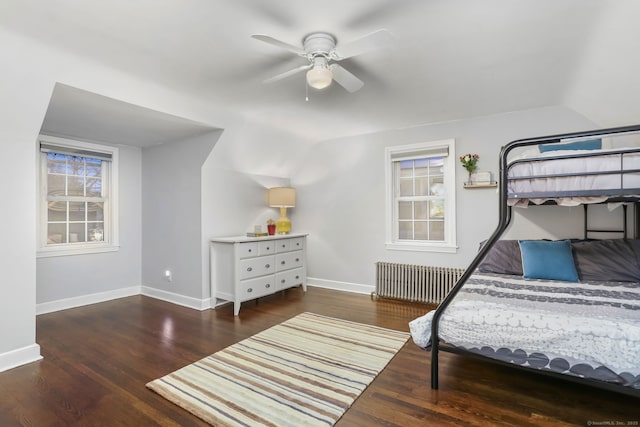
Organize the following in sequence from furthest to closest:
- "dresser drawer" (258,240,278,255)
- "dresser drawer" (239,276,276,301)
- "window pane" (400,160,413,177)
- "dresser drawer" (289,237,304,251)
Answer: "dresser drawer" (289,237,304,251)
"window pane" (400,160,413,177)
"dresser drawer" (258,240,278,255)
"dresser drawer" (239,276,276,301)

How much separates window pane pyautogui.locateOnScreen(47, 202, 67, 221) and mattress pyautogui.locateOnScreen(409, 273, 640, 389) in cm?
430

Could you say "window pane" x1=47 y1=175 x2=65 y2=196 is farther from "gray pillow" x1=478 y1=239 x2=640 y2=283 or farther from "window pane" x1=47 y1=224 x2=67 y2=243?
"gray pillow" x1=478 y1=239 x2=640 y2=283

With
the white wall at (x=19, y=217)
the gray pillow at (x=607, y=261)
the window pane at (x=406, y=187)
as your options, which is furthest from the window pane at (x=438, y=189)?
the white wall at (x=19, y=217)

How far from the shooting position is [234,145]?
13.3ft

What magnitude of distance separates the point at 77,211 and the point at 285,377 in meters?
3.62

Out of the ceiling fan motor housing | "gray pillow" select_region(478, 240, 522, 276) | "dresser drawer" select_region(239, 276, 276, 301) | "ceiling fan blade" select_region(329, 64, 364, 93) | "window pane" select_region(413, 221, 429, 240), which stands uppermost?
the ceiling fan motor housing

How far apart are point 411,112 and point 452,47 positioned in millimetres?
1443

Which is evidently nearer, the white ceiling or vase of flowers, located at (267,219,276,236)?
the white ceiling

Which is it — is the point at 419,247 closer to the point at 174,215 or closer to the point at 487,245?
the point at 487,245

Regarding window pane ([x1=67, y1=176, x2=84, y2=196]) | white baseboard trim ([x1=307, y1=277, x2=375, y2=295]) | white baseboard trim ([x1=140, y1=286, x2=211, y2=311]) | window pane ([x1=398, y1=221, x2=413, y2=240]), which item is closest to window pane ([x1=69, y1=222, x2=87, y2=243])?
window pane ([x1=67, y1=176, x2=84, y2=196])

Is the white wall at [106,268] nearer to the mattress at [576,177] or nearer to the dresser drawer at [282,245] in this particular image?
the dresser drawer at [282,245]

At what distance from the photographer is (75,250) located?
4.02 m

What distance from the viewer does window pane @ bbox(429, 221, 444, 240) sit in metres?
4.19

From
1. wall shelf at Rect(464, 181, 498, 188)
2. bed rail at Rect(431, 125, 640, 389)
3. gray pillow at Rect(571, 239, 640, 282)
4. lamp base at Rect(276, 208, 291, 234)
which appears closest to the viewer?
bed rail at Rect(431, 125, 640, 389)
